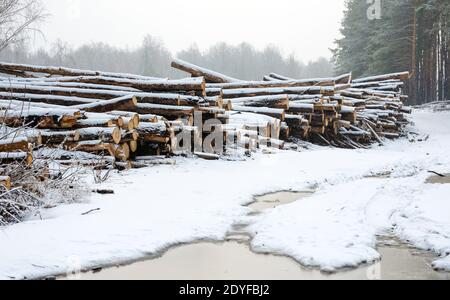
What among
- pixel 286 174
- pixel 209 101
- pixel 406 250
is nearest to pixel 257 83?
pixel 209 101

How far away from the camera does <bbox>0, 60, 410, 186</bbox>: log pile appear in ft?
26.9

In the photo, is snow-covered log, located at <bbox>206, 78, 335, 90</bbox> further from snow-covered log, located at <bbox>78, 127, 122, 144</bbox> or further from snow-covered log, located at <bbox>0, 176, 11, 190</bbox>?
snow-covered log, located at <bbox>0, 176, 11, 190</bbox>

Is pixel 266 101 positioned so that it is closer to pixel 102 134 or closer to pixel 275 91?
pixel 275 91

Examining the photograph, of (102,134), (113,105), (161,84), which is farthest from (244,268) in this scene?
(161,84)

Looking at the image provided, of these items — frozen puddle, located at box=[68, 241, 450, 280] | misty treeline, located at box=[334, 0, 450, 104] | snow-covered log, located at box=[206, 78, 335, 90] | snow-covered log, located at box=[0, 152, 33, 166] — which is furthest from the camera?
misty treeline, located at box=[334, 0, 450, 104]

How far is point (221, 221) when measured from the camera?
205 inches

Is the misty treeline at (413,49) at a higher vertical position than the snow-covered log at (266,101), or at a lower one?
higher

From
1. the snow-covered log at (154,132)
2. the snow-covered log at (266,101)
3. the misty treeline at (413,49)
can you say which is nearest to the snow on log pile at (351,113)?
the snow-covered log at (266,101)

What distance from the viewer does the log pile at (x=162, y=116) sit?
8.20m

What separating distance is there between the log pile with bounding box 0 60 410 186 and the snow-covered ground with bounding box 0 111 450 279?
39.6 inches

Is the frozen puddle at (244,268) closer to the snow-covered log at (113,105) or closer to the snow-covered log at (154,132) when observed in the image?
the snow-covered log at (154,132)

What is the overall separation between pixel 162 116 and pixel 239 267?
6797 mm

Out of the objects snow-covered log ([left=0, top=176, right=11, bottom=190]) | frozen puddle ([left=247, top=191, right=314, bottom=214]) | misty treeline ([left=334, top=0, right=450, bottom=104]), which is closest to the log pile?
snow-covered log ([left=0, top=176, right=11, bottom=190])

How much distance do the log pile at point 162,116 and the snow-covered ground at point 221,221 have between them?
1007 millimetres
